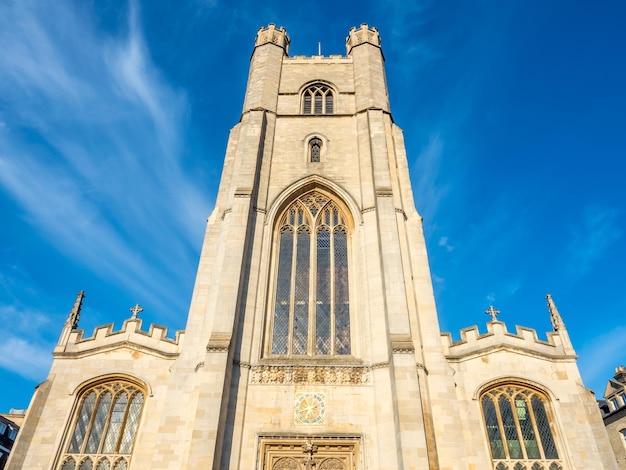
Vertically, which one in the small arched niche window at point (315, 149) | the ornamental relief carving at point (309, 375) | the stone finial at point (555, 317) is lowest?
the ornamental relief carving at point (309, 375)

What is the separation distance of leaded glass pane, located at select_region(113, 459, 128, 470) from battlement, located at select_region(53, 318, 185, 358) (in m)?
2.77

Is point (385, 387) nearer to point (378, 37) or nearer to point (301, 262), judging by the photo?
point (301, 262)

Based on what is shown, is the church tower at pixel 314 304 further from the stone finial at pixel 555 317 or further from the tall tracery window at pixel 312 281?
the stone finial at pixel 555 317

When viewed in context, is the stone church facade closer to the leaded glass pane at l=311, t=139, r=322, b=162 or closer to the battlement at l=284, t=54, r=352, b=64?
the leaded glass pane at l=311, t=139, r=322, b=162

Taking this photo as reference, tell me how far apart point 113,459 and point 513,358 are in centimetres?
1092

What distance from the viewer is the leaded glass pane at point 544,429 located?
12.1 metres

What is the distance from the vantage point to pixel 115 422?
12.7 meters

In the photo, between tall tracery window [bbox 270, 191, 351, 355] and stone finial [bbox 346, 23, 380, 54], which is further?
stone finial [bbox 346, 23, 380, 54]

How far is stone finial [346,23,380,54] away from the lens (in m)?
22.6

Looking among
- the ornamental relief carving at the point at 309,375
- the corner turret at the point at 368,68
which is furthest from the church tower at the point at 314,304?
the corner turret at the point at 368,68

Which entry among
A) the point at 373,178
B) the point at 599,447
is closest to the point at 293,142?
the point at 373,178

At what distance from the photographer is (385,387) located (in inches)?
468

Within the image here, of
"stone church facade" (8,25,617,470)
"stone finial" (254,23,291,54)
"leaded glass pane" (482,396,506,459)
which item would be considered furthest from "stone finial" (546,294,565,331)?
"stone finial" (254,23,291,54)

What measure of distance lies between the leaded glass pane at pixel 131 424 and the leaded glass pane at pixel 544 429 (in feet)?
34.6
